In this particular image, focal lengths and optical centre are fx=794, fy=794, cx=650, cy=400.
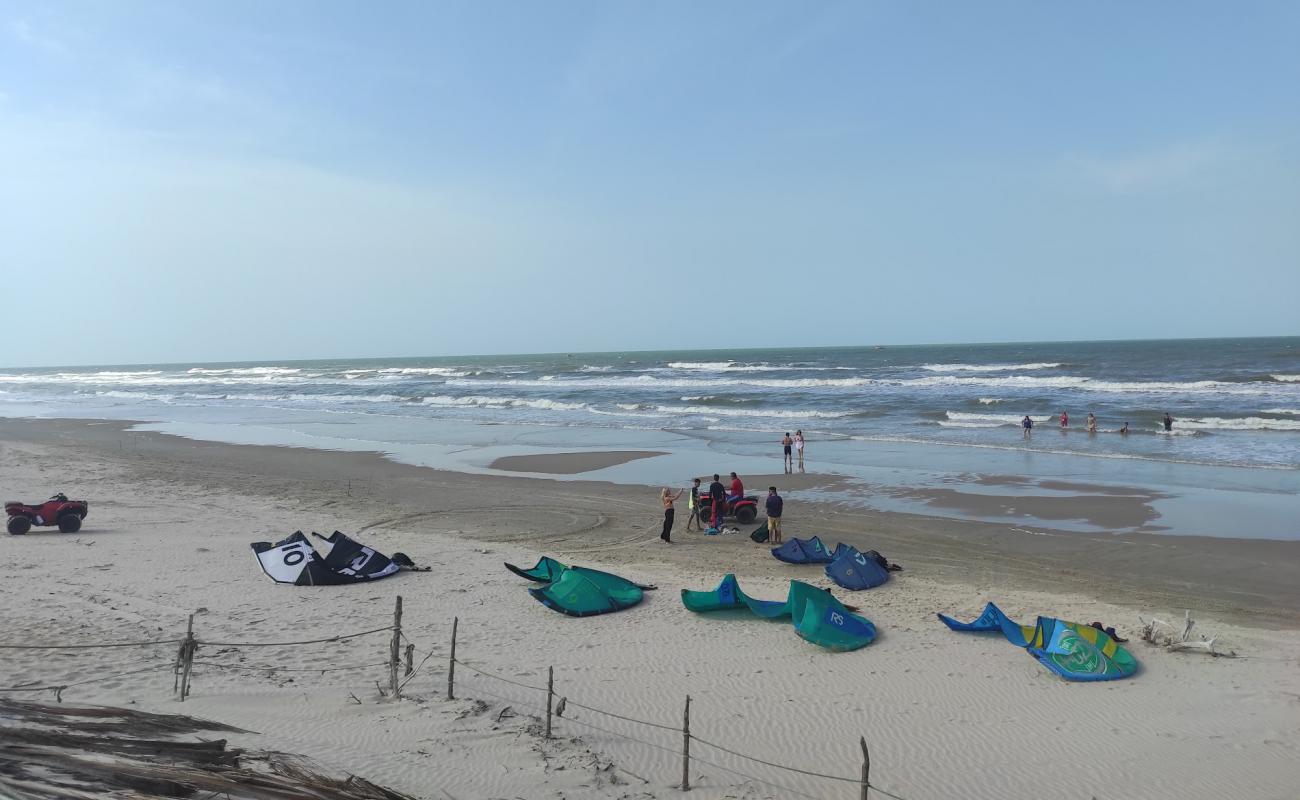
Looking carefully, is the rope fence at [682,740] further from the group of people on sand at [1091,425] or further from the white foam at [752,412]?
the white foam at [752,412]

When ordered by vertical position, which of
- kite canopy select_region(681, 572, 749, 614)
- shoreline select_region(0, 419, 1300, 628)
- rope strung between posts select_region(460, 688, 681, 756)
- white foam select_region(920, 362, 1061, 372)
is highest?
white foam select_region(920, 362, 1061, 372)

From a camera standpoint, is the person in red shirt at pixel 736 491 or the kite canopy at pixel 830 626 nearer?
the kite canopy at pixel 830 626

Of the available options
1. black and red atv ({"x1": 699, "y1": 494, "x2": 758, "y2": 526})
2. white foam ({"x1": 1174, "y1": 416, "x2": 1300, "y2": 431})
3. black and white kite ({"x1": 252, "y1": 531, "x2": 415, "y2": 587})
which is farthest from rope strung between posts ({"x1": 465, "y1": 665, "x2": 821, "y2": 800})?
white foam ({"x1": 1174, "y1": 416, "x2": 1300, "y2": 431})

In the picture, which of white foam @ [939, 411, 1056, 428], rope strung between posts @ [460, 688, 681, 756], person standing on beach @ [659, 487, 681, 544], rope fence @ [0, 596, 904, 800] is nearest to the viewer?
rope fence @ [0, 596, 904, 800]

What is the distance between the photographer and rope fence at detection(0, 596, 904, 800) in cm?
641

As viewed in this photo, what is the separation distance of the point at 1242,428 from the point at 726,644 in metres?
29.2

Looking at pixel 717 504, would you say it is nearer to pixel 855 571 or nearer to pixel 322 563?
pixel 855 571

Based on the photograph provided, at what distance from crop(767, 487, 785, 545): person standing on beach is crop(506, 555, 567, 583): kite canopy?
4162 mm

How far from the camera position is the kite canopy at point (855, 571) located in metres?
11.5

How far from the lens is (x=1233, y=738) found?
7059 millimetres

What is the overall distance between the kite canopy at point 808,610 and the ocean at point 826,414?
444 inches

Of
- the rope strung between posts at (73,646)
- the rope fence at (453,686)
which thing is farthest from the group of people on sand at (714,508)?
the rope strung between posts at (73,646)

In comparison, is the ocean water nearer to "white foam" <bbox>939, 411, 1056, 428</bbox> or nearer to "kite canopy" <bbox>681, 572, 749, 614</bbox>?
"white foam" <bbox>939, 411, 1056, 428</bbox>

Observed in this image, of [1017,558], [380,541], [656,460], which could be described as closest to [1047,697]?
[1017,558]
